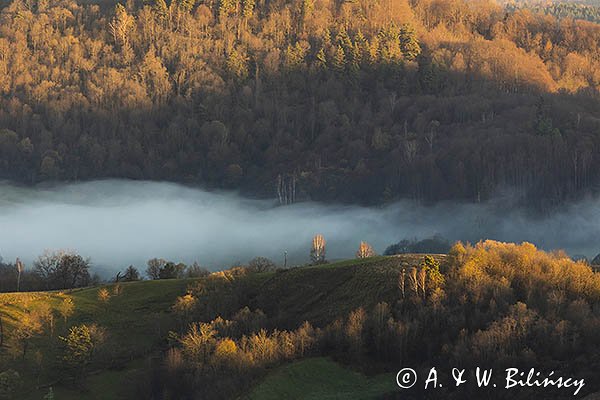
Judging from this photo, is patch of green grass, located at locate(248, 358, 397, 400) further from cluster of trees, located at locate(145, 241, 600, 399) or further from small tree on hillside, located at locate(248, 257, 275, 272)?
small tree on hillside, located at locate(248, 257, 275, 272)

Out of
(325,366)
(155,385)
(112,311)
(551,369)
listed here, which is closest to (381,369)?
(325,366)

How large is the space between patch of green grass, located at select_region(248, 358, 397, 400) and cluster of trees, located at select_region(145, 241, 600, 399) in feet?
6.49

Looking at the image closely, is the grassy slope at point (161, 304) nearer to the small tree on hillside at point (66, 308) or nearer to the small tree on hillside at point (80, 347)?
the small tree on hillside at point (66, 308)

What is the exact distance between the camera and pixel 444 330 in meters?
81.6

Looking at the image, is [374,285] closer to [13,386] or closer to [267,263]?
[13,386]

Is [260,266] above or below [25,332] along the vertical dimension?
below

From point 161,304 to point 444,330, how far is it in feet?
165

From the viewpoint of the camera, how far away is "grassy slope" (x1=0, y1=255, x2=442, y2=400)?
93.4 metres

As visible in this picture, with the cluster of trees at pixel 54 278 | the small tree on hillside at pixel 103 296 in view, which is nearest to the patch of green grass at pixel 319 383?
the small tree on hillside at pixel 103 296

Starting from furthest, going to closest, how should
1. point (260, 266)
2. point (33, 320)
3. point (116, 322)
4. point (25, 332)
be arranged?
point (260, 266), point (116, 322), point (33, 320), point (25, 332)

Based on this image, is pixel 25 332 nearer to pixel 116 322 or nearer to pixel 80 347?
pixel 80 347

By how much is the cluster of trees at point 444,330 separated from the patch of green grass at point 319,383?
1978mm

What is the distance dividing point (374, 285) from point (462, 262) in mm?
11902

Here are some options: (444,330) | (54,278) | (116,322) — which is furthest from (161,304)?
(444,330)
